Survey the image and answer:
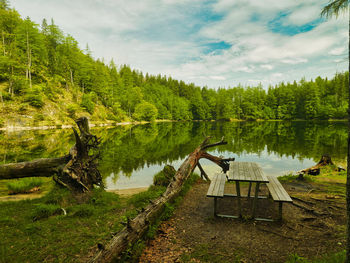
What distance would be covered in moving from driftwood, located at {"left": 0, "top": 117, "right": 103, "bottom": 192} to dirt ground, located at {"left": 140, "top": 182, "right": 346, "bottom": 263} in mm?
3935

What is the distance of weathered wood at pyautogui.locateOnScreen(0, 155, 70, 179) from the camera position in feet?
23.1

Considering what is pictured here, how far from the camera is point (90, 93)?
54875mm

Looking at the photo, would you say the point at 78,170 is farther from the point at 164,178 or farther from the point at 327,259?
the point at 327,259

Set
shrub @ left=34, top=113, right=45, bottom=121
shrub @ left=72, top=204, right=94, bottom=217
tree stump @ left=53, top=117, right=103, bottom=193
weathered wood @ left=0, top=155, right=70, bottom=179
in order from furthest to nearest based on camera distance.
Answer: shrub @ left=34, top=113, right=45, bottom=121
weathered wood @ left=0, top=155, right=70, bottom=179
tree stump @ left=53, top=117, right=103, bottom=193
shrub @ left=72, top=204, right=94, bottom=217

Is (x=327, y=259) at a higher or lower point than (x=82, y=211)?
higher


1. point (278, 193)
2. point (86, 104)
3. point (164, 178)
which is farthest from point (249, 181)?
point (86, 104)

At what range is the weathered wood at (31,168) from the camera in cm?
704

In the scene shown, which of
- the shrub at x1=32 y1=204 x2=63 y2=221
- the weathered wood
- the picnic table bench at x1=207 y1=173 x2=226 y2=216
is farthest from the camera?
the weathered wood

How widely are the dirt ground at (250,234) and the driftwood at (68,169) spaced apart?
394 cm

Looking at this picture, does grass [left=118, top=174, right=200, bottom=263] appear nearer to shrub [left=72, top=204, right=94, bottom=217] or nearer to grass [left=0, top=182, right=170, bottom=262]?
grass [left=0, top=182, right=170, bottom=262]

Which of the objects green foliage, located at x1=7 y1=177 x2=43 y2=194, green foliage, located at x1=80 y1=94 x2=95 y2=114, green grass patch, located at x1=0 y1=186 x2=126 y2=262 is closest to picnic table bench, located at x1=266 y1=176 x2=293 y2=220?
green grass patch, located at x1=0 y1=186 x2=126 y2=262

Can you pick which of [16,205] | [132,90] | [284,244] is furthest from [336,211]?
[132,90]

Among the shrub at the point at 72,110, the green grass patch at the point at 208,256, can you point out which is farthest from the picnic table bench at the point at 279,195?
the shrub at the point at 72,110

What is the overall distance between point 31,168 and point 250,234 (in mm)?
8224
